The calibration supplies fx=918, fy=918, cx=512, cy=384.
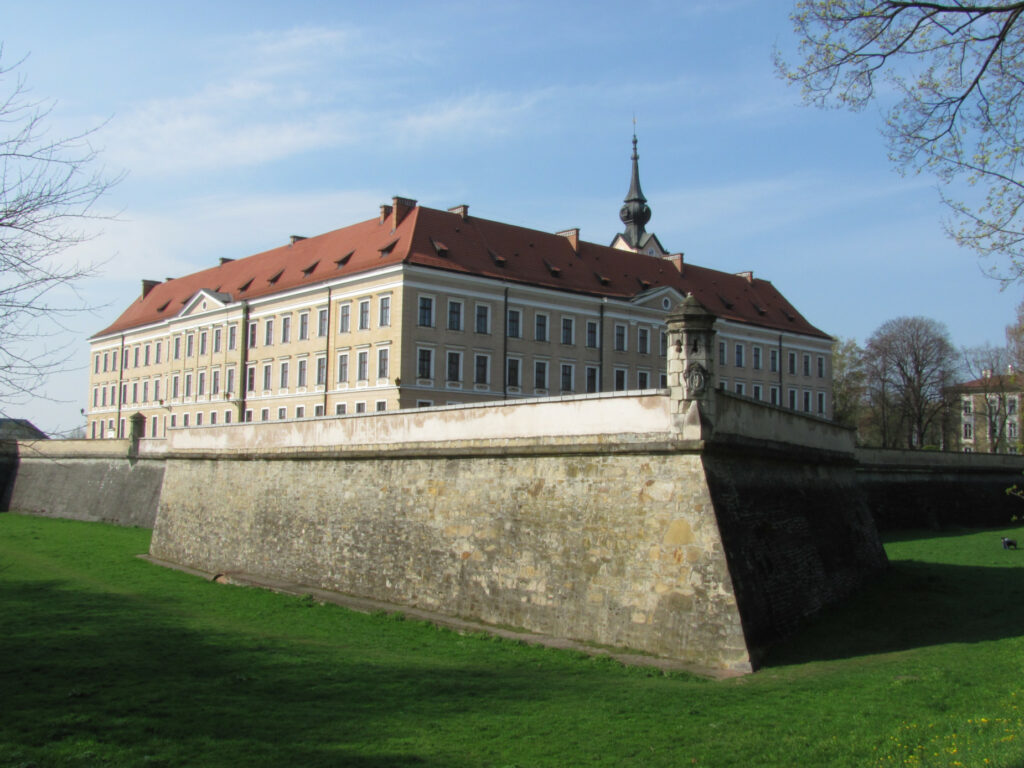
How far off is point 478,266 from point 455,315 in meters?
3.26

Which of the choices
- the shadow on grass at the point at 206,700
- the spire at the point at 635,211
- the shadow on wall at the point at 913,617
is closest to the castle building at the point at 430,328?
the spire at the point at 635,211

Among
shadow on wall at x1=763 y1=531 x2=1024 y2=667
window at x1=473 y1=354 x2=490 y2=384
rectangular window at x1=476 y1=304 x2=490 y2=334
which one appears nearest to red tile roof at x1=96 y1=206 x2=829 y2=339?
rectangular window at x1=476 y1=304 x2=490 y2=334

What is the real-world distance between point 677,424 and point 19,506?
47.5 m

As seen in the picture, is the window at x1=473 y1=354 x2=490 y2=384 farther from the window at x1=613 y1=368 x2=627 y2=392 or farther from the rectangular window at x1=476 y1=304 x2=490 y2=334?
the window at x1=613 y1=368 x2=627 y2=392

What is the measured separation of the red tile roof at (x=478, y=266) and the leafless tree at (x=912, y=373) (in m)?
4.90

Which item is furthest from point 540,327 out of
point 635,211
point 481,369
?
point 635,211

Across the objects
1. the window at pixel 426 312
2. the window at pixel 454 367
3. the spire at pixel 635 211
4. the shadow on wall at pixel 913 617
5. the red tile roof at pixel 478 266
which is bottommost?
the shadow on wall at pixel 913 617

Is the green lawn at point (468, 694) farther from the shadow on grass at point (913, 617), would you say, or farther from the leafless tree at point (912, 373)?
the leafless tree at point (912, 373)

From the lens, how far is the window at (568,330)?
51.4 m

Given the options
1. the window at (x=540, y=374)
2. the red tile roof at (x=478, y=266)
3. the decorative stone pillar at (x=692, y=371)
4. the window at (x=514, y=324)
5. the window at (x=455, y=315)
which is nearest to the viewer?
the decorative stone pillar at (x=692, y=371)

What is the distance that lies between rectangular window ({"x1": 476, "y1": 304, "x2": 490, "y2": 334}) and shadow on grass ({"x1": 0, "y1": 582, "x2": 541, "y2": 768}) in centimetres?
3073

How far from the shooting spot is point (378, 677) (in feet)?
46.8

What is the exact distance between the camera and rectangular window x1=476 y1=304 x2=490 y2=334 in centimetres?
4766

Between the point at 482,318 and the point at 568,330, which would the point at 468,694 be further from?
the point at 568,330
